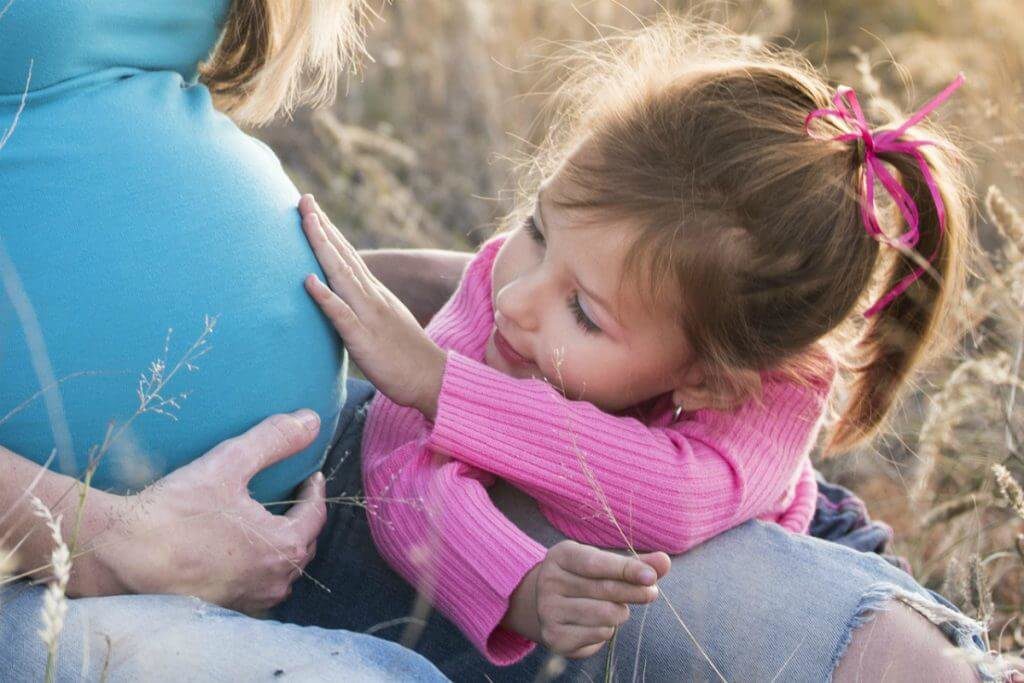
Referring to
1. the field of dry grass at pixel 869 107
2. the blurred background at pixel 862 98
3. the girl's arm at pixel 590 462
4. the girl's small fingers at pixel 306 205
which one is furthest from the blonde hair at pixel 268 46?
the girl's arm at pixel 590 462

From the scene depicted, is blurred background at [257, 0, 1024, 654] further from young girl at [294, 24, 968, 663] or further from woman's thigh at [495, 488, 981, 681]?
woman's thigh at [495, 488, 981, 681]

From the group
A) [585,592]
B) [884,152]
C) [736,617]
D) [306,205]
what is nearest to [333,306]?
[306,205]

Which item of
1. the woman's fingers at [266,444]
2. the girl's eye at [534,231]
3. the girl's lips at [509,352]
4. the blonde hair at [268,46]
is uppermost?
the blonde hair at [268,46]

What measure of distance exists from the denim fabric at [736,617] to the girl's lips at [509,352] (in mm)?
224

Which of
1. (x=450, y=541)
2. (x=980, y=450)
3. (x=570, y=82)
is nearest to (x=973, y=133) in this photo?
(x=980, y=450)

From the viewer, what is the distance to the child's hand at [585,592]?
1672 mm

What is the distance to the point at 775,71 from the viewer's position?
2.14 metres

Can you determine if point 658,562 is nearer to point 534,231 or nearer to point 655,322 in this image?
point 655,322

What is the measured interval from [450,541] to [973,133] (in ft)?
7.78

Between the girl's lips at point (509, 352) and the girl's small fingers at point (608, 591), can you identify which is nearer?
the girl's small fingers at point (608, 591)

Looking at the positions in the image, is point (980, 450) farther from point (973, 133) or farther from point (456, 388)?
point (456, 388)

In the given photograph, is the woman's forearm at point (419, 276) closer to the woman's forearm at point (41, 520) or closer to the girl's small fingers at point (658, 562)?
the woman's forearm at point (41, 520)

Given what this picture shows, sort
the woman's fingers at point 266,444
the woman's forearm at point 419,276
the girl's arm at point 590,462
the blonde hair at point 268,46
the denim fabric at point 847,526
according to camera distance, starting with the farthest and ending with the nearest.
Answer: the woman's forearm at point 419,276 < the denim fabric at point 847,526 < the blonde hair at point 268,46 < the girl's arm at point 590,462 < the woman's fingers at point 266,444

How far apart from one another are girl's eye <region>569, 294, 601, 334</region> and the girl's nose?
0.06 metres
